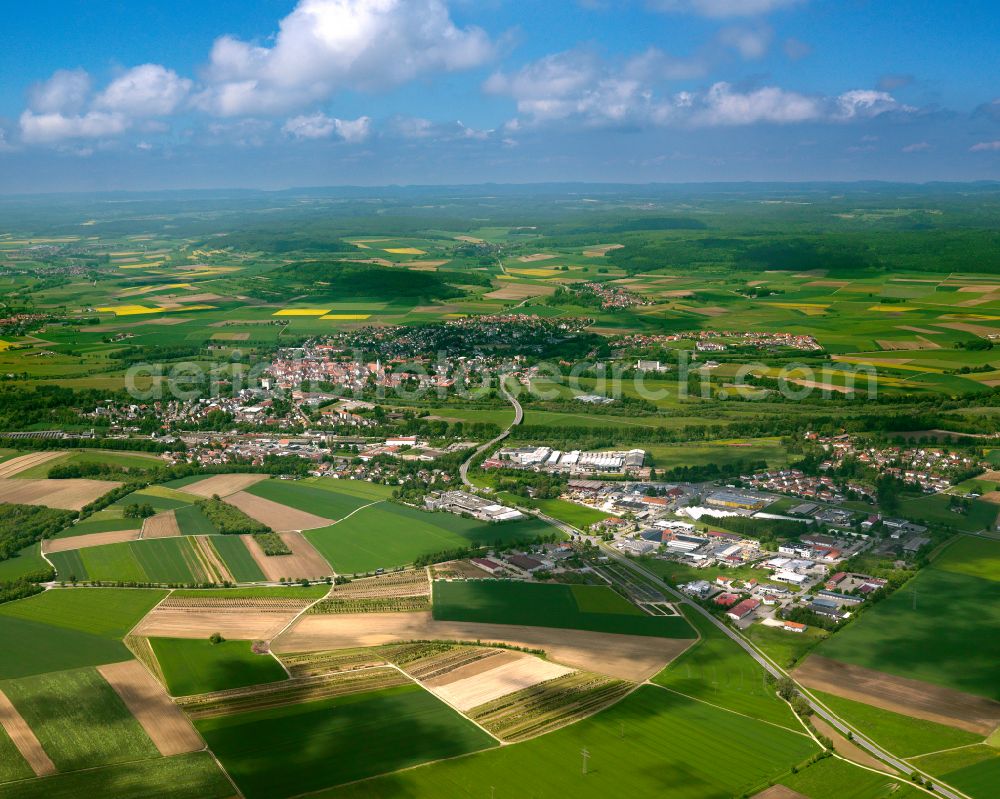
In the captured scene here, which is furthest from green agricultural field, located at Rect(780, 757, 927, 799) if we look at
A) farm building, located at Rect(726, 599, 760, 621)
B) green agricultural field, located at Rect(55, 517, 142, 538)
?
green agricultural field, located at Rect(55, 517, 142, 538)

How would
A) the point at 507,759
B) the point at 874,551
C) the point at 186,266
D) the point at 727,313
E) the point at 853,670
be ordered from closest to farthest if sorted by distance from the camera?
the point at 507,759, the point at 853,670, the point at 874,551, the point at 727,313, the point at 186,266

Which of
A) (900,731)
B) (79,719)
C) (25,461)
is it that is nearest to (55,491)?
(25,461)

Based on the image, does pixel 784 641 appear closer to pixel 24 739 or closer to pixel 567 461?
pixel 24 739

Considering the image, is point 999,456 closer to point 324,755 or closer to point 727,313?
point 324,755

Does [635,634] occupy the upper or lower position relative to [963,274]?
lower

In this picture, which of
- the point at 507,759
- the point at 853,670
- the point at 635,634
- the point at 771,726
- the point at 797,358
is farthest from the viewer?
the point at 797,358

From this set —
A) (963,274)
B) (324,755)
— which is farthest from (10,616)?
(963,274)

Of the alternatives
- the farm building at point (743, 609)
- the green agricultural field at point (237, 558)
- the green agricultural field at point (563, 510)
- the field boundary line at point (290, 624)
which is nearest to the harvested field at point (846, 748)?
the farm building at point (743, 609)
